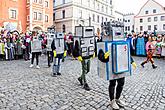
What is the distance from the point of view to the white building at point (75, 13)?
1927 inches

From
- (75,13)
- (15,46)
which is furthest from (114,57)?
(75,13)

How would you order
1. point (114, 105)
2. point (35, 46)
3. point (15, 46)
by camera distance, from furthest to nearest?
1. point (15, 46)
2. point (35, 46)
3. point (114, 105)

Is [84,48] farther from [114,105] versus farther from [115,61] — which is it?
[114,105]

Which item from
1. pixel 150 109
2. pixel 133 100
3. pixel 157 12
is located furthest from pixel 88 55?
pixel 157 12

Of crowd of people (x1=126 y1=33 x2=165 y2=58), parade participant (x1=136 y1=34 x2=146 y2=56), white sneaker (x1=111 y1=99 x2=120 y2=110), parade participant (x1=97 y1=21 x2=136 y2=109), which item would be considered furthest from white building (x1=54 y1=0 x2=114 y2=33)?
white sneaker (x1=111 y1=99 x2=120 y2=110)

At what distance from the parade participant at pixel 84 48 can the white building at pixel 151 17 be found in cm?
5822

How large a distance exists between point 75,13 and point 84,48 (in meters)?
43.8

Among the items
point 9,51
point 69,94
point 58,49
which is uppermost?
point 58,49

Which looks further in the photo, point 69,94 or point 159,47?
point 159,47

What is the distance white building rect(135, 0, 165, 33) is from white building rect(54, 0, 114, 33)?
14.0 meters

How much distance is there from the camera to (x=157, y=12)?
61500mm

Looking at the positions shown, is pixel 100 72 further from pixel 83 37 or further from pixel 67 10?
pixel 67 10

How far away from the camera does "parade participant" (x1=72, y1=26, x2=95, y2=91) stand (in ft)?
21.5

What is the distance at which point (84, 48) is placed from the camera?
672 cm
